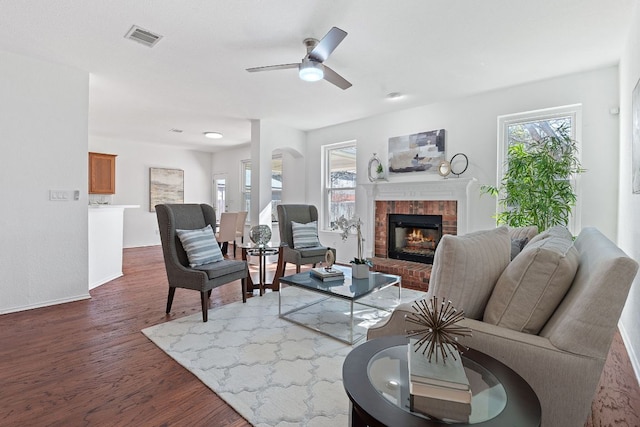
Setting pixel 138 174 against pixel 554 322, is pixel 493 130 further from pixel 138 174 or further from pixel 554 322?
pixel 138 174

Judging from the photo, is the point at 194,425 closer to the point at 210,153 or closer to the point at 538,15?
the point at 538,15

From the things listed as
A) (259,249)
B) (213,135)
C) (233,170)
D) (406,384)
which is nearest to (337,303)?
(259,249)

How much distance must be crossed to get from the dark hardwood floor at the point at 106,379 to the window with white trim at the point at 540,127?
5.44ft

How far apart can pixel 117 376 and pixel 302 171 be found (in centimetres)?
487

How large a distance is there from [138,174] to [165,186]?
652 mm

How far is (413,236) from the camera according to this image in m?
5.00

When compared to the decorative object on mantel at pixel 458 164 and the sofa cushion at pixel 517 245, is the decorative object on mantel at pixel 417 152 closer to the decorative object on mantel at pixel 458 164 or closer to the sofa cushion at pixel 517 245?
the decorative object on mantel at pixel 458 164

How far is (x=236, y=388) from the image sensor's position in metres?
1.89

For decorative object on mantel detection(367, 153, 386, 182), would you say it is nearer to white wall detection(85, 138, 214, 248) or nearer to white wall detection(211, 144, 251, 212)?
white wall detection(211, 144, 251, 212)

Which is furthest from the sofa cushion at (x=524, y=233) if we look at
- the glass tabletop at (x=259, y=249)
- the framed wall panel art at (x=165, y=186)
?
the framed wall panel art at (x=165, y=186)

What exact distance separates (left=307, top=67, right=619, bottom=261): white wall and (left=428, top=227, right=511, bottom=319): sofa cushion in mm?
2918

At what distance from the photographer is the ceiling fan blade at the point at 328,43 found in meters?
2.25

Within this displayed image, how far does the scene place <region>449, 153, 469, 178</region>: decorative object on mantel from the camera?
433 cm

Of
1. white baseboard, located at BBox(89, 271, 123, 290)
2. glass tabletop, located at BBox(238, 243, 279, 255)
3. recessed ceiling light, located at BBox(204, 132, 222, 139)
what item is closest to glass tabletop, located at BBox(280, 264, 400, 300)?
glass tabletop, located at BBox(238, 243, 279, 255)
